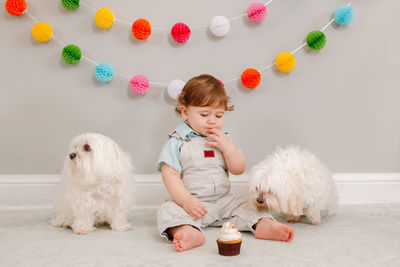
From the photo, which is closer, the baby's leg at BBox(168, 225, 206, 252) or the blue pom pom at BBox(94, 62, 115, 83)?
the baby's leg at BBox(168, 225, 206, 252)

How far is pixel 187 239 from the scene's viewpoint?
4.40 feet

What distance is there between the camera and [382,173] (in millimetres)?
2127

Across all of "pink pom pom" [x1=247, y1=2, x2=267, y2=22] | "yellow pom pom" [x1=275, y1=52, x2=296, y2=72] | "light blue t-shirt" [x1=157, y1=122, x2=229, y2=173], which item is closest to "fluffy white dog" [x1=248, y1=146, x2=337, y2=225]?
"light blue t-shirt" [x1=157, y1=122, x2=229, y2=173]

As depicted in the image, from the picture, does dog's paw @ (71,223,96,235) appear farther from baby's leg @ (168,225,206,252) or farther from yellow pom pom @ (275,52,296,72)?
yellow pom pom @ (275,52,296,72)

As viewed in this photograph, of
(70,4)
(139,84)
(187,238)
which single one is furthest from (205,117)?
(70,4)

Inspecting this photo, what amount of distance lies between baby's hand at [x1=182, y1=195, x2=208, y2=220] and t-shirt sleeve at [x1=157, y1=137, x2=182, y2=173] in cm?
20

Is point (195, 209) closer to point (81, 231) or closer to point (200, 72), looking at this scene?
point (81, 231)

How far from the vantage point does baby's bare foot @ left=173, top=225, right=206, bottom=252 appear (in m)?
1.33

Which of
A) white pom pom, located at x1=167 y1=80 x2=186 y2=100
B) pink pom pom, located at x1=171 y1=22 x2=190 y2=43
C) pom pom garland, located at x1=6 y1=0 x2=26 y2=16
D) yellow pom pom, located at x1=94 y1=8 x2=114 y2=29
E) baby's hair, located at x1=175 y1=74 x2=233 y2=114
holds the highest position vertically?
pom pom garland, located at x1=6 y1=0 x2=26 y2=16

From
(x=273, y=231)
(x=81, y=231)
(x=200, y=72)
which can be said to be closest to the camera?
(x=273, y=231)

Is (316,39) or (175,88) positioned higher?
(316,39)

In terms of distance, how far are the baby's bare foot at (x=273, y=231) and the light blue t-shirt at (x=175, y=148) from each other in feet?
1.37

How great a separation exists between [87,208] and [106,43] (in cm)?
83

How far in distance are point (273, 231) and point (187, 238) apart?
0.33 meters
